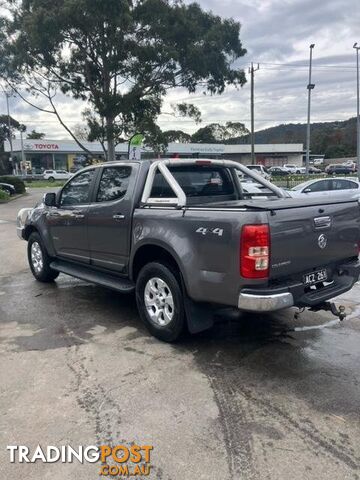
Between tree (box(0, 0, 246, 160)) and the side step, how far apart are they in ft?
63.1

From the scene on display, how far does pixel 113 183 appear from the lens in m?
5.55

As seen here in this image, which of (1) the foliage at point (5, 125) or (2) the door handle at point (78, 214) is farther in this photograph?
(1) the foliage at point (5, 125)

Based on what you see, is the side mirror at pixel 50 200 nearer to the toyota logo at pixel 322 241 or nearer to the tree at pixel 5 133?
the toyota logo at pixel 322 241

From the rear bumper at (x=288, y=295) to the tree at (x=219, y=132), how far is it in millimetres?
90113

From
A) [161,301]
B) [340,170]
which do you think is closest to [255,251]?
[161,301]

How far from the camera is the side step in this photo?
5.26m

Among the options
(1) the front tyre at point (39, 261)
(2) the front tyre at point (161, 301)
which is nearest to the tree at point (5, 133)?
(1) the front tyre at point (39, 261)

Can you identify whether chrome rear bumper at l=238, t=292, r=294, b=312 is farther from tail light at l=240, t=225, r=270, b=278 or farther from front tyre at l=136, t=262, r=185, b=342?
front tyre at l=136, t=262, r=185, b=342

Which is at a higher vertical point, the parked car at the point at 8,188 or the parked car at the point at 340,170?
the parked car at the point at 340,170

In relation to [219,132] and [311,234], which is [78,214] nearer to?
[311,234]

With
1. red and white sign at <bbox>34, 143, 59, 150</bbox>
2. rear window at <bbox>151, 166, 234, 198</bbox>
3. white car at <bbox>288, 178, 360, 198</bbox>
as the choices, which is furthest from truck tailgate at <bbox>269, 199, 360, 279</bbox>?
red and white sign at <bbox>34, 143, 59, 150</bbox>

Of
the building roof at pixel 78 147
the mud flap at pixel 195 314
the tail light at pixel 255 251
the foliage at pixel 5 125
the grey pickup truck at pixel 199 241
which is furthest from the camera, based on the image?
the foliage at pixel 5 125

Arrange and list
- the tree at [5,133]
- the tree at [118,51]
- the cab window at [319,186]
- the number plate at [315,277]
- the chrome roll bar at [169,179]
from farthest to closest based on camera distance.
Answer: the tree at [5,133] → the tree at [118,51] → the cab window at [319,186] → the chrome roll bar at [169,179] → the number plate at [315,277]

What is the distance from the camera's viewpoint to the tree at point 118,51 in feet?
74.4
